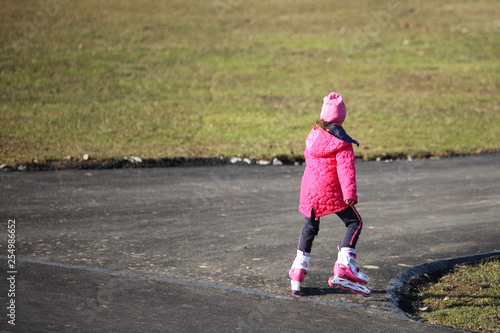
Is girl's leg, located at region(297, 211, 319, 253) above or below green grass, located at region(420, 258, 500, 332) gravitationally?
above

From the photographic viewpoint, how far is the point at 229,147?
45.6 ft

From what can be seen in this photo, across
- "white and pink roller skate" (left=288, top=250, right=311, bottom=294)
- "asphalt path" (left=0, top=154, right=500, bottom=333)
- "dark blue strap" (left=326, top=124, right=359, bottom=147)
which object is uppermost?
"dark blue strap" (left=326, top=124, right=359, bottom=147)

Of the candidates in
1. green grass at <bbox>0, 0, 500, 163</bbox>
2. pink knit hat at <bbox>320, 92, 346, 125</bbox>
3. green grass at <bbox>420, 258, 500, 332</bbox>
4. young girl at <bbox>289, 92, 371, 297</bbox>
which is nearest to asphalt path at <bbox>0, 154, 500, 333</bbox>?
young girl at <bbox>289, 92, 371, 297</bbox>

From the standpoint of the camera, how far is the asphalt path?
5.16 metres

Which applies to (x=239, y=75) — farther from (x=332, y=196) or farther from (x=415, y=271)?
(x=332, y=196)

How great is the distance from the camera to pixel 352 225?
5.76 metres

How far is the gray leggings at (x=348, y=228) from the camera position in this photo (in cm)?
572

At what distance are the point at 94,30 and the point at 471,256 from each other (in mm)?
23703

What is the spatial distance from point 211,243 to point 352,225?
209 cm

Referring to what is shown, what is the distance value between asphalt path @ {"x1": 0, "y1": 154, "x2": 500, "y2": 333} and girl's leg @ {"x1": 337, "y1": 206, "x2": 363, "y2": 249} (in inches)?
20.8

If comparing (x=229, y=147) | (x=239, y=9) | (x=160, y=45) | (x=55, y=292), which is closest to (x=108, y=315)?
(x=55, y=292)

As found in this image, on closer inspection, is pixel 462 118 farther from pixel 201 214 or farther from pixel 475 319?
pixel 475 319

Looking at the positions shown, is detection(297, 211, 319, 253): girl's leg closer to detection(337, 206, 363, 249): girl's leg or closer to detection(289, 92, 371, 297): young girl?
detection(289, 92, 371, 297): young girl

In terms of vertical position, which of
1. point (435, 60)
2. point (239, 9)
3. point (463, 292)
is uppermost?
point (239, 9)
